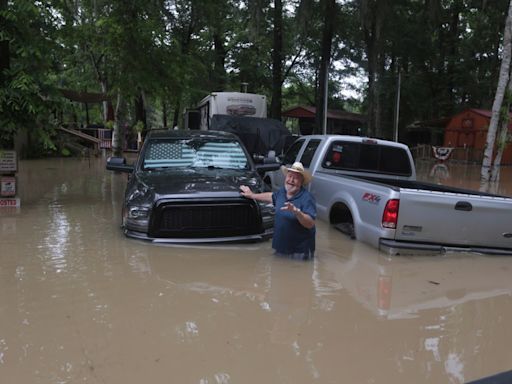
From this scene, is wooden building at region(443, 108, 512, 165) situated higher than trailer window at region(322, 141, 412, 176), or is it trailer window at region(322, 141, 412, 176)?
wooden building at region(443, 108, 512, 165)

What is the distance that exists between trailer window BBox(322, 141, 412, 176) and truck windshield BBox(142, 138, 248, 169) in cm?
169

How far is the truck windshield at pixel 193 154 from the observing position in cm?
719

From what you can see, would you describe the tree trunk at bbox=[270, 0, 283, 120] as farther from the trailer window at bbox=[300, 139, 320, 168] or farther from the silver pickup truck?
the silver pickup truck

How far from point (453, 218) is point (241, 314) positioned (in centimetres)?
312

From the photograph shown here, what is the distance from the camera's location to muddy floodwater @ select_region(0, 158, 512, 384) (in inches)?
133

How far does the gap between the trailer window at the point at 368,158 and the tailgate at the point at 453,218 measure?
2.47 meters

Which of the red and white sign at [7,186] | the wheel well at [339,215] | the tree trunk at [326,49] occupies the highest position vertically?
the tree trunk at [326,49]

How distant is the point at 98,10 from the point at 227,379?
1747cm

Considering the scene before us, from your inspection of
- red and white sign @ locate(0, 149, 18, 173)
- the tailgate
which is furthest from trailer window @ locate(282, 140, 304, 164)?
red and white sign @ locate(0, 149, 18, 173)

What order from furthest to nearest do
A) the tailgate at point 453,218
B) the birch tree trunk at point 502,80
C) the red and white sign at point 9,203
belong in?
the birch tree trunk at point 502,80, the red and white sign at point 9,203, the tailgate at point 453,218

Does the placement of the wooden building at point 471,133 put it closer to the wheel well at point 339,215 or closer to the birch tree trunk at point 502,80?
the birch tree trunk at point 502,80

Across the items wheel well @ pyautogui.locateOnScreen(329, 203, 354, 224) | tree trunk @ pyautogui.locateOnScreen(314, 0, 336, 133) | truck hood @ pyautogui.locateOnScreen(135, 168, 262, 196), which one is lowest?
wheel well @ pyautogui.locateOnScreen(329, 203, 354, 224)

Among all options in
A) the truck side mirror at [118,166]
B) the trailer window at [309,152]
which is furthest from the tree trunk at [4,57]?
the trailer window at [309,152]

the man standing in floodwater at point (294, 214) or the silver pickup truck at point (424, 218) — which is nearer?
the man standing in floodwater at point (294, 214)
